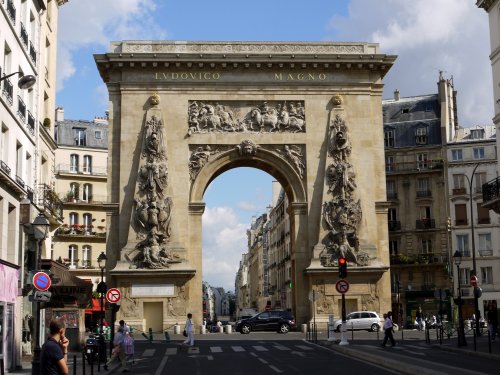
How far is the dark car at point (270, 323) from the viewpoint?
49469mm

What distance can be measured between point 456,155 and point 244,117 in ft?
85.4

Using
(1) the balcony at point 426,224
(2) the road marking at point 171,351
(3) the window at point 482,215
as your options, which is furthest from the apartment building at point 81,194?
(3) the window at point 482,215

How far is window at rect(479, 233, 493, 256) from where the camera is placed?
65.6 m

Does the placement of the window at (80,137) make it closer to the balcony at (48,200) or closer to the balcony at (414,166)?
the balcony at (414,166)

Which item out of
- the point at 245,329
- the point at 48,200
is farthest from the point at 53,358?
the point at 245,329

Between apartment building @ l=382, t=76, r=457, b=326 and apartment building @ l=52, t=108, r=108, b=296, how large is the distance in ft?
78.6

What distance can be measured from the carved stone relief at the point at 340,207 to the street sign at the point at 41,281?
3091 centimetres

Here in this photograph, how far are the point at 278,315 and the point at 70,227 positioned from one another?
69.0ft

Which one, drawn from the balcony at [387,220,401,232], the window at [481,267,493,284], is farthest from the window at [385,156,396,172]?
the window at [481,267,493,284]

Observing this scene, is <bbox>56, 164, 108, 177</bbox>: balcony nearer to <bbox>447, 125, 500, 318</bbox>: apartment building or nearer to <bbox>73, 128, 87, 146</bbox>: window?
<bbox>73, 128, 87, 146</bbox>: window

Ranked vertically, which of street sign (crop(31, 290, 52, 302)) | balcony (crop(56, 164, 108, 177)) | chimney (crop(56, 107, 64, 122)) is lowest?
street sign (crop(31, 290, 52, 302))

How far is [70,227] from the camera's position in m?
63.6

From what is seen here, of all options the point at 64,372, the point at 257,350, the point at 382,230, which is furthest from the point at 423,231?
→ the point at 64,372

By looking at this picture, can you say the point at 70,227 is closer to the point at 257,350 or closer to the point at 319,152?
the point at 319,152
